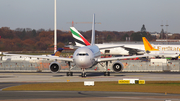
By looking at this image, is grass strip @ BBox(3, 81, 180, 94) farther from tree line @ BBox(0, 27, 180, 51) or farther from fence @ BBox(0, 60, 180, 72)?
tree line @ BBox(0, 27, 180, 51)

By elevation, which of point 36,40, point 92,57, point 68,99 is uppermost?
point 36,40

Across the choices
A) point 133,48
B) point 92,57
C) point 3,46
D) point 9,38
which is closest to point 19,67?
point 92,57

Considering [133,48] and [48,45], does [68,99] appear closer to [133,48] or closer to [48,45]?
[133,48]

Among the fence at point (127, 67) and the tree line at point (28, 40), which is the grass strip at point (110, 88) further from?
the tree line at point (28, 40)

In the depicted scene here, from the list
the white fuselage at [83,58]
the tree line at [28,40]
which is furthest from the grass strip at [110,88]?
the tree line at [28,40]

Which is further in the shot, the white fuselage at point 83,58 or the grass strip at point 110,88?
the white fuselage at point 83,58

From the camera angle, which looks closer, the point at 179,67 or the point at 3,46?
the point at 179,67

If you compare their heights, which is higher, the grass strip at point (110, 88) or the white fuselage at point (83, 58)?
the white fuselage at point (83, 58)

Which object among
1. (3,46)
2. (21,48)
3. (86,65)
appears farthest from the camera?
(21,48)

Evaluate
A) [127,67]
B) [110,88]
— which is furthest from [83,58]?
[127,67]

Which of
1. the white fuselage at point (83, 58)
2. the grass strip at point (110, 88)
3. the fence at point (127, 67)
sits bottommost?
the grass strip at point (110, 88)

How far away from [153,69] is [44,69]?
782 inches

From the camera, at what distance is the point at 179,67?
166 feet

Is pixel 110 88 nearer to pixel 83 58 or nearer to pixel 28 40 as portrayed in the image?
pixel 83 58
